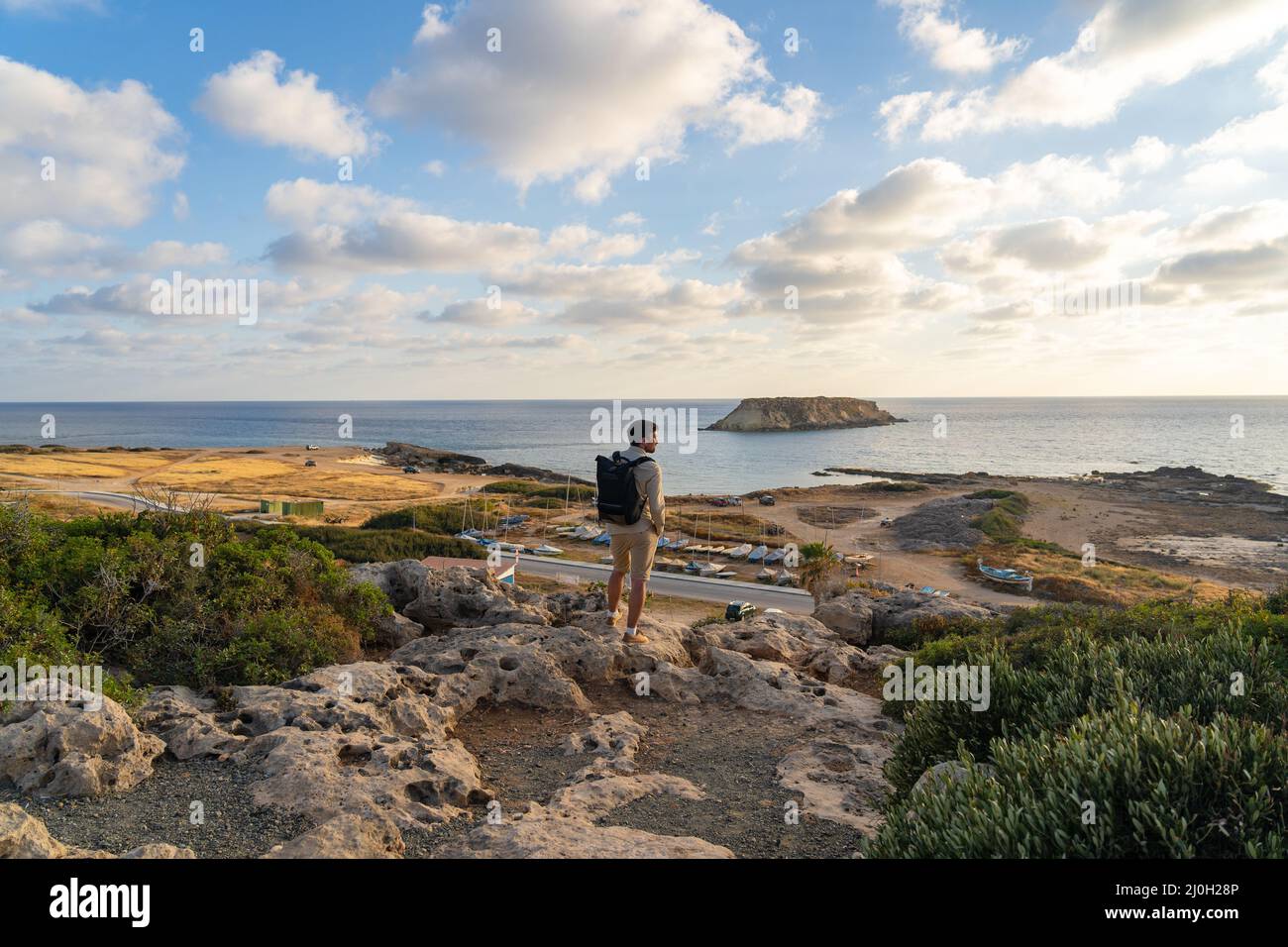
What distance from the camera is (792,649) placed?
988cm

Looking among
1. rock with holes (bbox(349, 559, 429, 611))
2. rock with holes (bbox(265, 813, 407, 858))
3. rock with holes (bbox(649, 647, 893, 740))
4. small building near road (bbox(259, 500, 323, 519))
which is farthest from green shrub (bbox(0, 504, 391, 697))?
small building near road (bbox(259, 500, 323, 519))

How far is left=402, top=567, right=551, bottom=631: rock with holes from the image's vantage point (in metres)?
10.3

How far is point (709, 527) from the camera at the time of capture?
48.2 metres

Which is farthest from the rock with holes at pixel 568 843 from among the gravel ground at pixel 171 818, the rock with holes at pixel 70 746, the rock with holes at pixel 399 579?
the rock with holes at pixel 399 579

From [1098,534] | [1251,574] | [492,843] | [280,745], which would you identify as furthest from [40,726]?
[1098,534]

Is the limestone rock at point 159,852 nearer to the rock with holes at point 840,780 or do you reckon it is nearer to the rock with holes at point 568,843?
the rock with holes at point 568,843

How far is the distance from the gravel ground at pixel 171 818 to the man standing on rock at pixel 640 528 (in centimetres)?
422

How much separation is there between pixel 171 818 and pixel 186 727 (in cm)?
123

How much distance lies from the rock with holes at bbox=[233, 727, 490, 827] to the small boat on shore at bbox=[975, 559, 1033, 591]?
99.4 ft

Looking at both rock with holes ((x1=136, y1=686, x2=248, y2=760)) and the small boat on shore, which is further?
the small boat on shore

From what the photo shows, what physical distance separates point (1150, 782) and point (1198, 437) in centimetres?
18314

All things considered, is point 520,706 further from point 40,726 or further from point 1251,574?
point 1251,574

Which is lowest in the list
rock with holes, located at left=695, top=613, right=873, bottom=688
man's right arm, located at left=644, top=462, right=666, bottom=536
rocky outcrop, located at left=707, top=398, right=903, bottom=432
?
rock with holes, located at left=695, top=613, right=873, bottom=688

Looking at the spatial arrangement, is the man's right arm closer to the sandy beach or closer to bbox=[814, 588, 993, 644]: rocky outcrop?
bbox=[814, 588, 993, 644]: rocky outcrop
